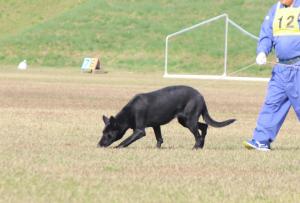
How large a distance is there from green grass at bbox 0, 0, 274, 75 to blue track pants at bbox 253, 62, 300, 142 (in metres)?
38.7

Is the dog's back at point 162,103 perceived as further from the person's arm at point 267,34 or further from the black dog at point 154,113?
the person's arm at point 267,34

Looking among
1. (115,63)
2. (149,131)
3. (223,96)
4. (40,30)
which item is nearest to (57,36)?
(40,30)

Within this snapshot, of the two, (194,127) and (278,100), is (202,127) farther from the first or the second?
(278,100)

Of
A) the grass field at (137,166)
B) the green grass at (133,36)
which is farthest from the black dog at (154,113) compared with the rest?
the green grass at (133,36)

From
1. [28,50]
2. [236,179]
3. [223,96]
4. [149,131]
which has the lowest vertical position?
[28,50]

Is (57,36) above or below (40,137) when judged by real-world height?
below

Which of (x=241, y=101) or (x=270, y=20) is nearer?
(x=270, y=20)

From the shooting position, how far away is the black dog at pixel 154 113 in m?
12.1

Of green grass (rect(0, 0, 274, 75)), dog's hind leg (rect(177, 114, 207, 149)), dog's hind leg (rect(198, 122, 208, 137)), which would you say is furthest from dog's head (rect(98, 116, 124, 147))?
green grass (rect(0, 0, 274, 75))

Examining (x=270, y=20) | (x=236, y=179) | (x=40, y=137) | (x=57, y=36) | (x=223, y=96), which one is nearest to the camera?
(x=236, y=179)

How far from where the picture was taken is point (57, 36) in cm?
5944

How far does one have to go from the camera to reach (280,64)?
1191cm

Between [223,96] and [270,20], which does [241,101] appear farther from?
[270,20]

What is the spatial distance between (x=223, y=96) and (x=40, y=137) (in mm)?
15231
